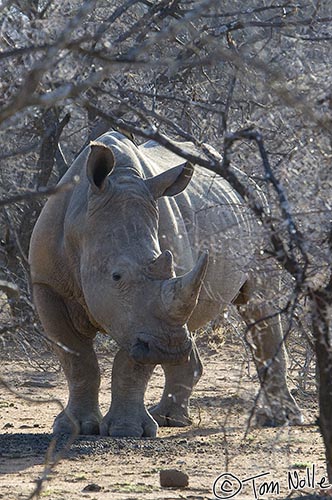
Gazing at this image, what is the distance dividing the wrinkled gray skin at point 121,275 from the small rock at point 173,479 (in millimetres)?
1241

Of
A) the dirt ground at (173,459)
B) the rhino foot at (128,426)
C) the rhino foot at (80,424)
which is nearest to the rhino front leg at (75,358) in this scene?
the rhino foot at (80,424)

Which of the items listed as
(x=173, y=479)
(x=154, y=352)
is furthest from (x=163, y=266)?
(x=173, y=479)

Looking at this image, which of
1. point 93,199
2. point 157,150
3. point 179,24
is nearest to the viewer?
point 179,24

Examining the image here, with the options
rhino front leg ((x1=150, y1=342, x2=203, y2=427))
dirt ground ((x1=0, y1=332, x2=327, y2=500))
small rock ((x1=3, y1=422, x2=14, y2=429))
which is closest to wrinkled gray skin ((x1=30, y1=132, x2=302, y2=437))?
dirt ground ((x1=0, y1=332, x2=327, y2=500))

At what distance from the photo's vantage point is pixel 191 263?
355 inches

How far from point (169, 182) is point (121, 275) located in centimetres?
81

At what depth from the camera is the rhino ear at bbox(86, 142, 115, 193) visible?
817cm

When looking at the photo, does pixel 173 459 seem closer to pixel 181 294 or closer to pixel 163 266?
pixel 181 294

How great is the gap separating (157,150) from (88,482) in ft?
13.1

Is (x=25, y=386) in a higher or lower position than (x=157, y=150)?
lower

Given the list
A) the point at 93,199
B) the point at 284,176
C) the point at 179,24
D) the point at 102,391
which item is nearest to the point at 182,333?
the point at 93,199

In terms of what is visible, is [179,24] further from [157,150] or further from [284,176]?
[157,150]

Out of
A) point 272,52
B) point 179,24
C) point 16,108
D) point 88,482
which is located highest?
point 272,52

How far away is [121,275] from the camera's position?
802 centimetres
